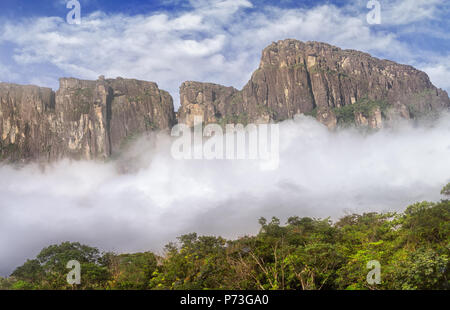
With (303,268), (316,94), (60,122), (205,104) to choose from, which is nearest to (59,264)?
(303,268)

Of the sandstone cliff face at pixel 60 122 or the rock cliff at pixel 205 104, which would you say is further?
the rock cliff at pixel 205 104

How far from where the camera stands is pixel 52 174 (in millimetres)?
167375

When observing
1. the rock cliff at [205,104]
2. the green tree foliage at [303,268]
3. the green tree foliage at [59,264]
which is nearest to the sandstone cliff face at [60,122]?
the rock cliff at [205,104]

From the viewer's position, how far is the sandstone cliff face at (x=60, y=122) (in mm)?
161750

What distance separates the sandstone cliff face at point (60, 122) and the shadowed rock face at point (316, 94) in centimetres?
4055

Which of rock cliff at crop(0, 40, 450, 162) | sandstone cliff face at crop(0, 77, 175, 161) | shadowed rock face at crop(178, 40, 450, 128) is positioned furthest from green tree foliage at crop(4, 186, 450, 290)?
shadowed rock face at crop(178, 40, 450, 128)

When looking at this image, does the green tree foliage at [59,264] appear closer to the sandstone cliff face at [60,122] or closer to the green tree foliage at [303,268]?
the green tree foliage at [303,268]
